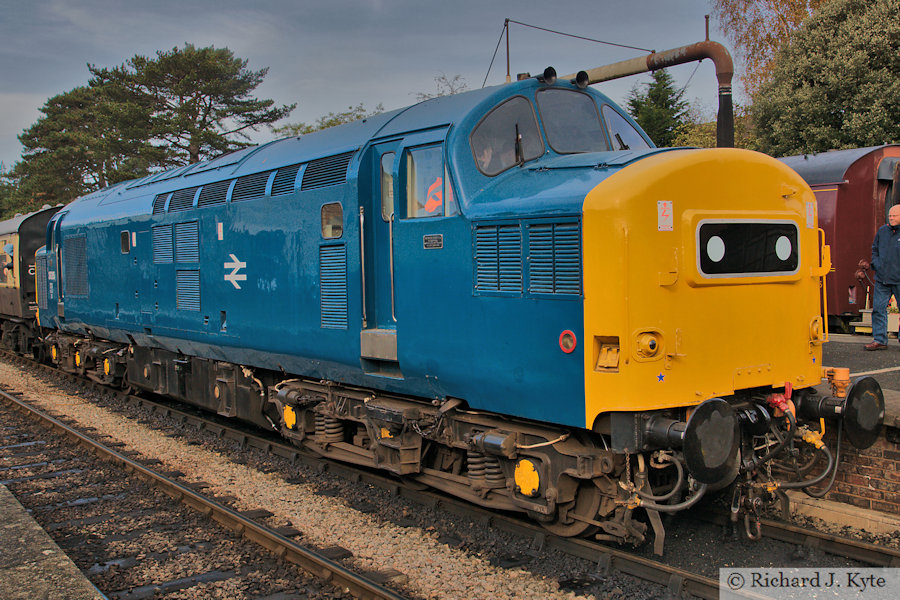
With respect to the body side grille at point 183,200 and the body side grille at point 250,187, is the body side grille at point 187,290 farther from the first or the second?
the body side grille at point 250,187

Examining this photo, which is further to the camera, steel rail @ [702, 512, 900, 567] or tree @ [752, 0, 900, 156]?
tree @ [752, 0, 900, 156]

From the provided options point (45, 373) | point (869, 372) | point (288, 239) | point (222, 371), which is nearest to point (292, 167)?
point (288, 239)

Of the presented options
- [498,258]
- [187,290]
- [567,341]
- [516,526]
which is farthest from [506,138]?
[187,290]

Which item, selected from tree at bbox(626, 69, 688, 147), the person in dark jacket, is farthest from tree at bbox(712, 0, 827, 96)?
the person in dark jacket

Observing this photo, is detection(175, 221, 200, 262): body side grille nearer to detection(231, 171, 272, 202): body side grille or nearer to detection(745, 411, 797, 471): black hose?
detection(231, 171, 272, 202): body side grille

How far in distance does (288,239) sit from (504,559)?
3997mm

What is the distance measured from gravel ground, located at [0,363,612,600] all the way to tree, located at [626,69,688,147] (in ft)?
95.2

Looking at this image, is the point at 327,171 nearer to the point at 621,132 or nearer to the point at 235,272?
the point at 235,272

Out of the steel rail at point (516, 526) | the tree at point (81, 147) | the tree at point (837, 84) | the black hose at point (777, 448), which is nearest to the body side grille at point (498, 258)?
the steel rail at point (516, 526)

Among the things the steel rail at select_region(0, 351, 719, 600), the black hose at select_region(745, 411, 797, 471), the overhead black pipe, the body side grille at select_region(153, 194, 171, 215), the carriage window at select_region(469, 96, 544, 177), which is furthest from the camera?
the overhead black pipe

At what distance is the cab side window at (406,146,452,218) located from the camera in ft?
19.1

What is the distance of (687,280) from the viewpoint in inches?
191

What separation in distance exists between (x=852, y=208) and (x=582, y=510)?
10.7 m

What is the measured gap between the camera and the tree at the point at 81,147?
30.2 m
